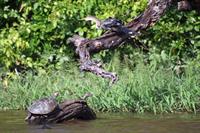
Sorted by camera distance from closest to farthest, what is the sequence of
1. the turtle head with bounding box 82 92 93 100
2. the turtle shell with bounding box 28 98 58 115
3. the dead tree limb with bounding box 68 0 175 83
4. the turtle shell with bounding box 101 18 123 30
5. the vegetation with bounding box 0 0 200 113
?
the dead tree limb with bounding box 68 0 175 83, the turtle shell with bounding box 101 18 123 30, the turtle shell with bounding box 28 98 58 115, the turtle head with bounding box 82 92 93 100, the vegetation with bounding box 0 0 200 113

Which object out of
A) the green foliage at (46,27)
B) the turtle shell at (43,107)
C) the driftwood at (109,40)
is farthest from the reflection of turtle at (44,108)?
the green foliage at (46,27)

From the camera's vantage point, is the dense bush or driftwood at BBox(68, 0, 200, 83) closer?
driftwood at BBox(68, 0, 200, 83)

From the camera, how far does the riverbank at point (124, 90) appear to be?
8.27m

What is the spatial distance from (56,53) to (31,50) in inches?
20.7

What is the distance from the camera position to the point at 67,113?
752 cm

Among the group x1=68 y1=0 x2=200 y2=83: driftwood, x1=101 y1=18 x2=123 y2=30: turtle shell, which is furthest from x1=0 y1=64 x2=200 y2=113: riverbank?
x1=101 y1=18 x2=123 y2=30: turtle shell

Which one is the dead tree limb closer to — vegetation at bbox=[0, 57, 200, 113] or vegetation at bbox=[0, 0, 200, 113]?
vegetation at bbox=[0, 57, 200, 113]

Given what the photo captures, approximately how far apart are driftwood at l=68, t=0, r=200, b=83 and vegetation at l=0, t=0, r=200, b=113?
354 cm

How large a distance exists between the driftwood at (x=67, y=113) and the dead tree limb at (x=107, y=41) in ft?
8.73

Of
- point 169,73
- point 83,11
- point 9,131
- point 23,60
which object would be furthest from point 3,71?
point 9,131

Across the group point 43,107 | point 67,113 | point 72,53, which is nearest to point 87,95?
point 67,113

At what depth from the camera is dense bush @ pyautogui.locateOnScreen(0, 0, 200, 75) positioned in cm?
1103

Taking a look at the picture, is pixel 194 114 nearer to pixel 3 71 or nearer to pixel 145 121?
pixel 145 121

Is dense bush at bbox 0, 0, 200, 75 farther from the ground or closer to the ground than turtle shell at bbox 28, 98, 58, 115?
farther from the ground
